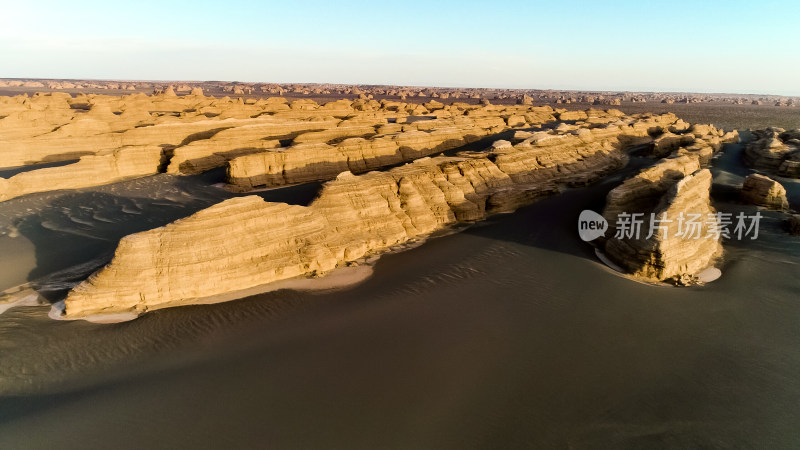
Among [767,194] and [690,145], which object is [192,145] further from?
[690,145]

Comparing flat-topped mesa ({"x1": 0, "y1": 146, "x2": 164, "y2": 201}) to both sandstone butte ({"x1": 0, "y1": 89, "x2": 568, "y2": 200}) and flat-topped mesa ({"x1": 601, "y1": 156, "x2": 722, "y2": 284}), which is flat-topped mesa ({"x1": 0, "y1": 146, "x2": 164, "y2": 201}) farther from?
flat-topped mesa ({"x1": 601, "y1": 156, "x2": 722, "y2": 284})

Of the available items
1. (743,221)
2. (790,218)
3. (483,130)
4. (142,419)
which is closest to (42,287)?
(142,419)

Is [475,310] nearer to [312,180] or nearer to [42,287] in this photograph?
[42,287]

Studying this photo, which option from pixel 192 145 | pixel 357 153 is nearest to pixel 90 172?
pixel 192 145

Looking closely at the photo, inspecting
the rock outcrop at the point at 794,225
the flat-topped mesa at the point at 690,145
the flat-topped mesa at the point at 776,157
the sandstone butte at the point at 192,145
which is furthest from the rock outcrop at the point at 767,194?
the sandstone butte at the point at 192,145

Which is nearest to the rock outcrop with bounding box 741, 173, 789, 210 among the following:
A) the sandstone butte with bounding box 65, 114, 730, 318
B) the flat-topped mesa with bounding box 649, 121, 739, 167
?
the flat-topped mesa with bounding box 649, 121, 739, 167
